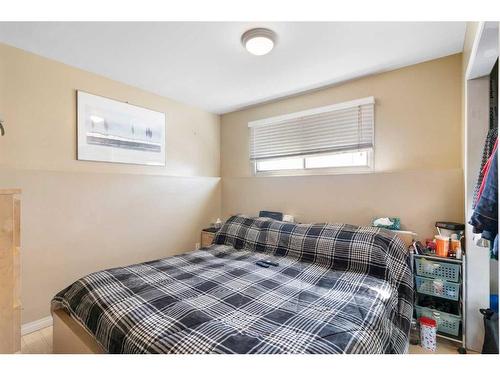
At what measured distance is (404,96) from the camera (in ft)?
7.56

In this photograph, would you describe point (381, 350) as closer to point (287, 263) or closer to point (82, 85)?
point (287, 263)

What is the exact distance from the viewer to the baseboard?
201 centimetres

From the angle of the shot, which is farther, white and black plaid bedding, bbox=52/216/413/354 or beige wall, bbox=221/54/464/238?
beige wall, bbox=221/54/464/238

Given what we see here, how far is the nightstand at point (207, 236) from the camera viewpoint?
10.3 feet

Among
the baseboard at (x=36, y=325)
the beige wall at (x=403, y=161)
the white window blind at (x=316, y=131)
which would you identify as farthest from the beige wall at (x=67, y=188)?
the beige wall at (x=403, y=161)

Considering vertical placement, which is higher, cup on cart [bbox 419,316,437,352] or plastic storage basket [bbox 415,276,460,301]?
plastic storage basket [bbox 415,276,460,301]

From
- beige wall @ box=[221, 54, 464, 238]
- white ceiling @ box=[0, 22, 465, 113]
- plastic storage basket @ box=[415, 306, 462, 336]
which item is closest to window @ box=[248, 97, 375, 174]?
beige wall @ box=[221, 54, 464, 238]

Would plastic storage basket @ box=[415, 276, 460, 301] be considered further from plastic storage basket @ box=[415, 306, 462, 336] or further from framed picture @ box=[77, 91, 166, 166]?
framed picture @ box=[77, 91, 166, 166]

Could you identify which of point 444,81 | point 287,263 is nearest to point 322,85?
point 444,81

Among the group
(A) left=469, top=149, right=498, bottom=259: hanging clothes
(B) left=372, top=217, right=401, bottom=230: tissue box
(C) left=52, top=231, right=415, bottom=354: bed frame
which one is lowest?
(C) left=52, top=231, right=415, bottom=354: bed frame

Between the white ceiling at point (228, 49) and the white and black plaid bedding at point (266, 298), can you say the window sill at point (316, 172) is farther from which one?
the white ceiling at point (228, 49)

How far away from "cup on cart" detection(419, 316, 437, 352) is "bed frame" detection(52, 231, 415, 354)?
2121 mm

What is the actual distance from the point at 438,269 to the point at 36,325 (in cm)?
331

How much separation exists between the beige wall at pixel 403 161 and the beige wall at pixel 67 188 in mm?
1556
